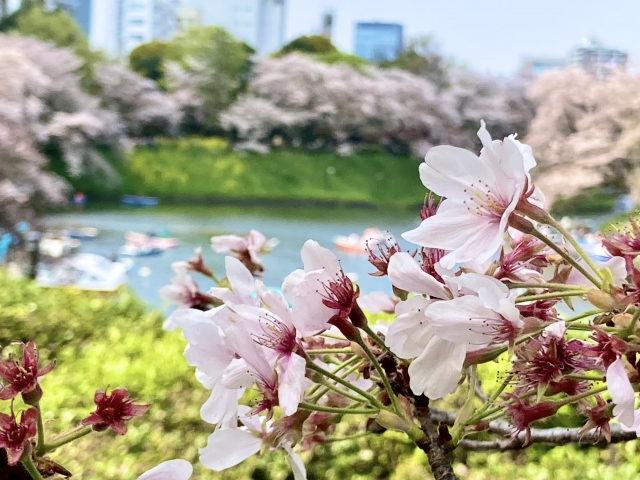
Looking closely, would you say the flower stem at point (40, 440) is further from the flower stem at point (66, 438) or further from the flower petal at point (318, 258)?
the flower petal at point (318, 258)

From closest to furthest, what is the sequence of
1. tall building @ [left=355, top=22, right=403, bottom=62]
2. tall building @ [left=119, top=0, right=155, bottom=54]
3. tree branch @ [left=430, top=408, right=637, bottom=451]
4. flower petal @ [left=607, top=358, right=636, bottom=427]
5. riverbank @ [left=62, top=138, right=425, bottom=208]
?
flower petal @ [left=607, top=358, right=636, bottom=427]
tree branch @ [left=430, top=408, right=637, bottom=451]
tall building @ [left=355, top=22, right=403, bottom=62]
tall building @ [left=119, top=0, right=155, bottom=54]
riverbank @ [left=62, top=138, right=425, bottom=208]

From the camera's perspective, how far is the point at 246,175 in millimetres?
2580

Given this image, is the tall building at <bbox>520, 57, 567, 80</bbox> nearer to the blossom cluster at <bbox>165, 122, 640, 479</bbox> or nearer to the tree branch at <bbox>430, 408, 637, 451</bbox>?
the tree branch at <bbox>430, 408, 637, 451</bbox>

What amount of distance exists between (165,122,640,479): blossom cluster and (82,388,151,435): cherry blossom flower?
0.03 metres

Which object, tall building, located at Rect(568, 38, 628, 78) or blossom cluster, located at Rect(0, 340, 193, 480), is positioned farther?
tall building, located at Rect(568, 38, 628, 78)

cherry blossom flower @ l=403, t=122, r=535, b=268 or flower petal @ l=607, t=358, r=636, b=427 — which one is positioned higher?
cherry blossom flower @ l=403, t=122, r=535, b=268

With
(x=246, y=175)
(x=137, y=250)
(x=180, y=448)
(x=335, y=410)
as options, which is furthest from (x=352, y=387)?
(x=246, y=175)

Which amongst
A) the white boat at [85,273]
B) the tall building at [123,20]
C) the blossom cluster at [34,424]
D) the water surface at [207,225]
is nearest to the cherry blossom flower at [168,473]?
the blossom cluster at [34,424]

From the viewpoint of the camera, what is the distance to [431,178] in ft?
0.65

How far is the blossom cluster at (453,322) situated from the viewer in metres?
0.18

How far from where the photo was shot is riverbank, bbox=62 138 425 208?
2539 millimetres

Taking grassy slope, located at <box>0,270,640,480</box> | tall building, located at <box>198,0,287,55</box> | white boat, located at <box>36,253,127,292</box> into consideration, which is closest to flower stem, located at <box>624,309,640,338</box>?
grassy slope, located at <box>0,270,640,480</box>

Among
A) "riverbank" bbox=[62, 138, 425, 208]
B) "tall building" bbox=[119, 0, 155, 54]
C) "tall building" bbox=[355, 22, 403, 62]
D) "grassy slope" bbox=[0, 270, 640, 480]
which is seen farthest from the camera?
"riverbank" bbox=[62, 138, 425, 208]

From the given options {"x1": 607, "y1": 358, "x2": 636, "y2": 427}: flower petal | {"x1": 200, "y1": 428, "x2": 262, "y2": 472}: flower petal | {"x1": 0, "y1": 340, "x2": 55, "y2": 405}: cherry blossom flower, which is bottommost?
{"x1": 200, "y1": 428, "x2": 262, "y2": 472}: flower petal
